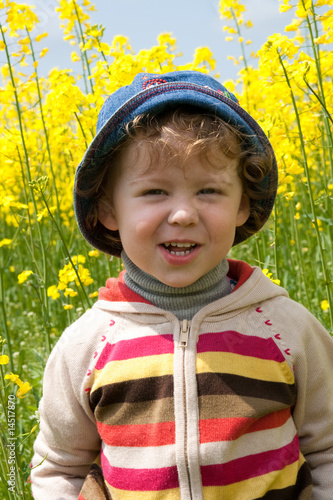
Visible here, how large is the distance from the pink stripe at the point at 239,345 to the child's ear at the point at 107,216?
15.9 inches

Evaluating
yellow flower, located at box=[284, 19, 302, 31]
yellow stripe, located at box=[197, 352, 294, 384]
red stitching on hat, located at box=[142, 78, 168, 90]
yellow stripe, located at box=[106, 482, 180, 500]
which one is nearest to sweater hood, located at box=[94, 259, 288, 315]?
yellow stripe, located at box=[197, 352, 294, 384]

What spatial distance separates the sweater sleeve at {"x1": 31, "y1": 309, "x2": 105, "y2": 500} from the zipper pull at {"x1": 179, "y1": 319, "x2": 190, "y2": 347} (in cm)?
24

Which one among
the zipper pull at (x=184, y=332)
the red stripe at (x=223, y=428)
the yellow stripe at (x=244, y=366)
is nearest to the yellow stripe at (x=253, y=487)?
the red stripe at (x=223, y=428)

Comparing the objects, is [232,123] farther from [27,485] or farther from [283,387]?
[27,485]

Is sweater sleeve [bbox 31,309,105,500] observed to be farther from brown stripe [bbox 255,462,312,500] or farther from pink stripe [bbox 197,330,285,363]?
brown stripe [bbox 255,462,312,500]

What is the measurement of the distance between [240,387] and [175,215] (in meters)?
0.46

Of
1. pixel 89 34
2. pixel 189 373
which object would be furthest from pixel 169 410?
pixel 89 34

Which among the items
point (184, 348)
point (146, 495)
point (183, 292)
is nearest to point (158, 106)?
point (183, 292)

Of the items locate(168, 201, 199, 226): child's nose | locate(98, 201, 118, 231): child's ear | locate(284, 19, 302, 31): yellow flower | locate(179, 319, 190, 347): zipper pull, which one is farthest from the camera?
locate(284, 19, 302, 31): yellow flower

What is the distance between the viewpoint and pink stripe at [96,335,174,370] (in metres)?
1.56

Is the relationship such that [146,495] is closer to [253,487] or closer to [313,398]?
[253,487]

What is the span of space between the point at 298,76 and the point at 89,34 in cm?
139

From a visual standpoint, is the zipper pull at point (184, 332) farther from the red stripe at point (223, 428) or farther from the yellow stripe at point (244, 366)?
the red stripe at point (223, 428)

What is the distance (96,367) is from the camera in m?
1.60
